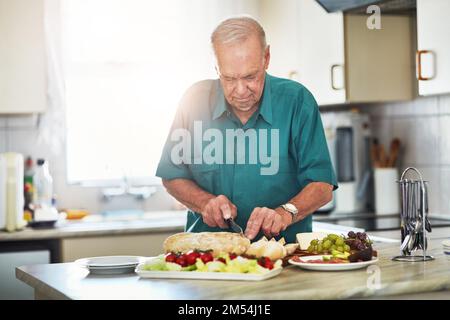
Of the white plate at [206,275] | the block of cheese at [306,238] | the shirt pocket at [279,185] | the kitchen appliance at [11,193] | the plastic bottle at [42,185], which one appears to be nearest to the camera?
the white plate at [206,275]

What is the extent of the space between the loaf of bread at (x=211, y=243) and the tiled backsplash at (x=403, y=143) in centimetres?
145

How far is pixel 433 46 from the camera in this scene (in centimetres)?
261

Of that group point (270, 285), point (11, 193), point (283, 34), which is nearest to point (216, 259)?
point (270, 285)

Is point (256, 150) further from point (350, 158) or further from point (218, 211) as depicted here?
point (350, 158)

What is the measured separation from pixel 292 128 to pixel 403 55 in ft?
3.58

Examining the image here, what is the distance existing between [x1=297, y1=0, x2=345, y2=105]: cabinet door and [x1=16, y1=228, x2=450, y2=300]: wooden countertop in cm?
145

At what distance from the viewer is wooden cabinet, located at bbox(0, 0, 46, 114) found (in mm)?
3137

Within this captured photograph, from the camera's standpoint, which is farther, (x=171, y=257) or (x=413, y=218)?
(x=413, y=218)

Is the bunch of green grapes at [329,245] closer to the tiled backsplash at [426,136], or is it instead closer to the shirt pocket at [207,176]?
the shirt pocket at [207,176]

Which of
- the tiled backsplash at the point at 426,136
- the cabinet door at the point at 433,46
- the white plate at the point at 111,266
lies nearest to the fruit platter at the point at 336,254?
the white plate at the point at 111,266

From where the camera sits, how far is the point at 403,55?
10.3 ft

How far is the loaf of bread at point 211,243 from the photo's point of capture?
1.73m

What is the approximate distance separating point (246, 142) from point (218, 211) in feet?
1.25
